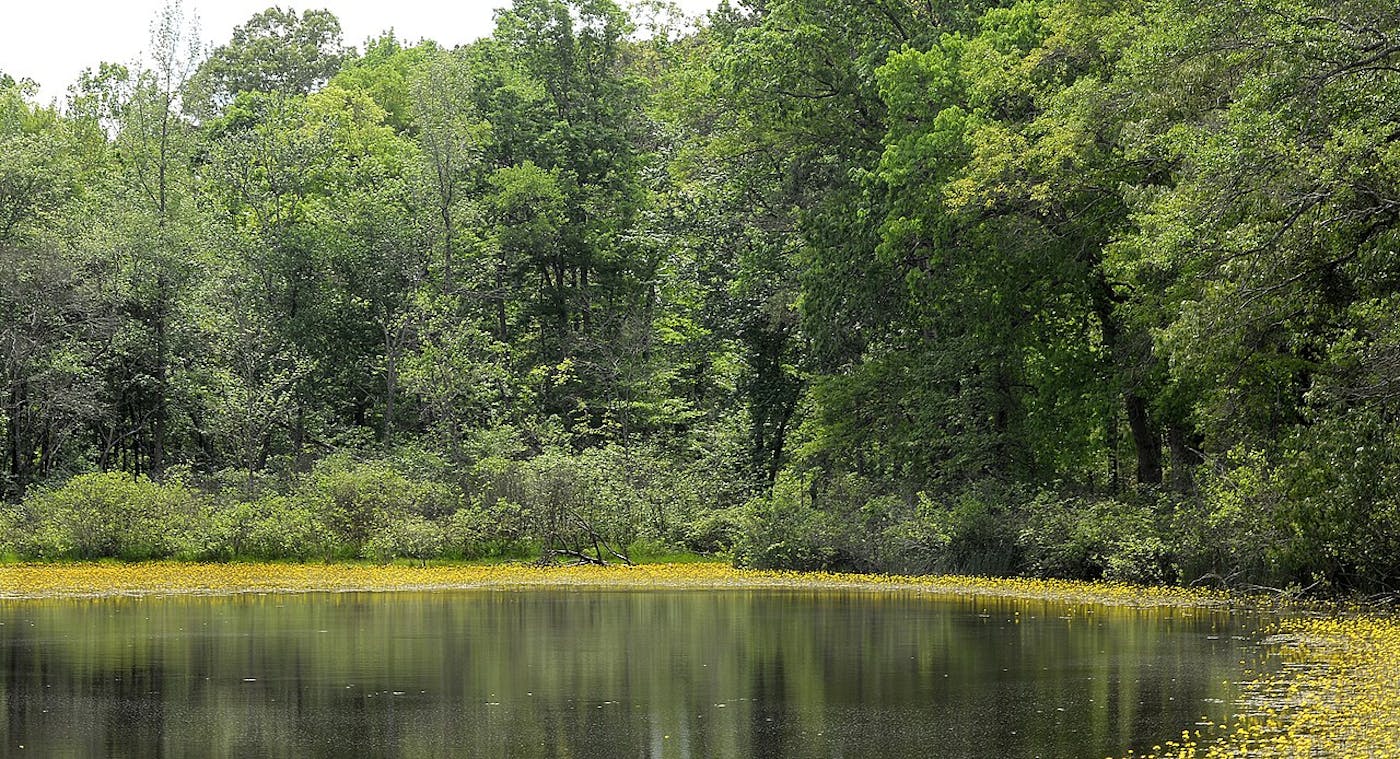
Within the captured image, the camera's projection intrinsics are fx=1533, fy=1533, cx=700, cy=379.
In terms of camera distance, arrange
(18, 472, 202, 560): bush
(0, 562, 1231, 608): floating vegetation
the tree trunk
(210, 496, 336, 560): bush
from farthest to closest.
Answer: (210, 496, 336, 560): bush, (18, 472, 202, 560): bush, the tree trunk, (0, 562, 1231, 608): floating vegetation

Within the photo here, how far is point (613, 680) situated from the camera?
14648 millimetres

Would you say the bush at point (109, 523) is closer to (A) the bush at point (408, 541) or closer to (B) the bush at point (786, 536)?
(A) the bush at point (408, 541)

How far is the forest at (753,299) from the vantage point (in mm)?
18594

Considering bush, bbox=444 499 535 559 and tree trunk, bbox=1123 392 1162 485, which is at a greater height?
tree trunk, bbox=1123 392 1162 485

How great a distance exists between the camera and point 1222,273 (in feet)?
61.5

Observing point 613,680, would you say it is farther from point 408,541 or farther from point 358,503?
point 358,503

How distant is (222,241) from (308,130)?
22.1ft

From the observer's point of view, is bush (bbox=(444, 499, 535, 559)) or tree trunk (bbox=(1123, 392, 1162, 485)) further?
bush (bbox=(444, 499, 535, 559))

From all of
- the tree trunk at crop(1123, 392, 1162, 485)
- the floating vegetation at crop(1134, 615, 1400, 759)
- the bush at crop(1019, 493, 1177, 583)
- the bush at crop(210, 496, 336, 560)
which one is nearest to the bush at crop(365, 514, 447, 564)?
the bush at crop(210, 496, 336, 560)

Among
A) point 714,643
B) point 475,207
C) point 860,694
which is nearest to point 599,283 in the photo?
point 475,207

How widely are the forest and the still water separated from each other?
13.7ft

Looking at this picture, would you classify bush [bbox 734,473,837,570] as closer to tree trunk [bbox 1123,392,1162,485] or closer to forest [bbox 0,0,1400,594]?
forest [bbox 0,0,1400,594]

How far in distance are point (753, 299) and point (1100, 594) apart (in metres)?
17.0

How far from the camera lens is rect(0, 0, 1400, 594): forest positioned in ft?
61.0
